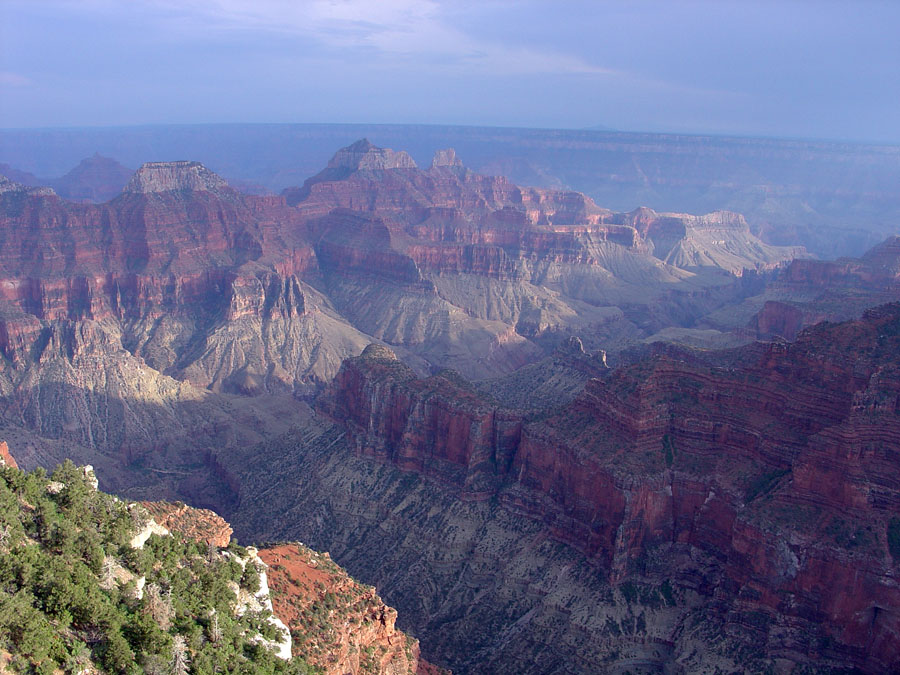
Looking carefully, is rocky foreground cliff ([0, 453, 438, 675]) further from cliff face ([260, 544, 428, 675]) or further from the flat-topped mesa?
the flat-topped mesa

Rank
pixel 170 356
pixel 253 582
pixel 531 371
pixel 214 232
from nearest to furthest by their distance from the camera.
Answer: pixel 253 582, pixel 531 371, pixel 170 356, pixel 214 232

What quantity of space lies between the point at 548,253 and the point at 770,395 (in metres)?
142

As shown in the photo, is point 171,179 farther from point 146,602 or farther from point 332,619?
point 146,602

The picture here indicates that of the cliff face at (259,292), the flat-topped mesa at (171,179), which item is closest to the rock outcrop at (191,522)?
the cliff face at (259,292)

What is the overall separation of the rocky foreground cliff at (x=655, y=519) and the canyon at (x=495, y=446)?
0.59 ft

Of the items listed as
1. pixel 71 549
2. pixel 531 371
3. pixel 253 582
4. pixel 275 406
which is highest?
pixel 71 549

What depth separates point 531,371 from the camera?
354 ft

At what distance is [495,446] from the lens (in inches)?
2739

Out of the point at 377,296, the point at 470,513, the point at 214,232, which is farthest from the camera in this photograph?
the point at 377,296

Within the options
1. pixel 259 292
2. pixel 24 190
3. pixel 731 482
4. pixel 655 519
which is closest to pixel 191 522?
pixel 655 519

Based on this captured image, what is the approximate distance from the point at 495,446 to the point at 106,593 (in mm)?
45726

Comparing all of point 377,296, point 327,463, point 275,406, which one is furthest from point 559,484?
point 377,296

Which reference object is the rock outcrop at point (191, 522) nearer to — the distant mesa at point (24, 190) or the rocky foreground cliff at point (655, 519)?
the rocky foreground cliff at point (655, 519)

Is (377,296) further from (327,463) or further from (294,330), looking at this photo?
(327,463)
